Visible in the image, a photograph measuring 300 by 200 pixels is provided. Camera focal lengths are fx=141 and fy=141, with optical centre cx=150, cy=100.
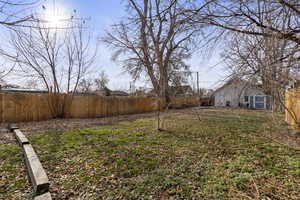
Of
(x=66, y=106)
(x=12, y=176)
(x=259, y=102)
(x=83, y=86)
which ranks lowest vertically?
(x=12, y=176)

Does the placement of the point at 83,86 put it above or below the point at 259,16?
below

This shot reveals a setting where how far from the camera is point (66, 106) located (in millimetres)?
7562

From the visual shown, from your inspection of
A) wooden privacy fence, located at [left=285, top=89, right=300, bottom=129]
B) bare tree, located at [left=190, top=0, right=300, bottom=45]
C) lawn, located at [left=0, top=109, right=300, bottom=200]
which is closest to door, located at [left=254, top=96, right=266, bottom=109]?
wooden privacy fence, located at [left=285, top=89, right=300, bottom=129]

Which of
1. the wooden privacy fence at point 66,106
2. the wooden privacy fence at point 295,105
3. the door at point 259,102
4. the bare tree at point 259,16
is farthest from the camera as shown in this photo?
the door at point 259,102

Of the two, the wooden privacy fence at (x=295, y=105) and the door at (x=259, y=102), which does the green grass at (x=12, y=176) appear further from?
the door at (x=259, y=102)

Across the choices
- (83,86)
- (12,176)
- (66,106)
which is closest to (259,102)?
(83,86)

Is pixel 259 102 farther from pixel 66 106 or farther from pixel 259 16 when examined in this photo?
pixel 66 106

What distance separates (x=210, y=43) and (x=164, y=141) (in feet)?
8.04

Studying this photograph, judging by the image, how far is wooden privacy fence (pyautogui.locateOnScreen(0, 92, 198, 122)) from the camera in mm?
5926

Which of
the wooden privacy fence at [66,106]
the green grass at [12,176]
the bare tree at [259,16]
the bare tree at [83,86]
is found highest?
the bare tree at [259,16]

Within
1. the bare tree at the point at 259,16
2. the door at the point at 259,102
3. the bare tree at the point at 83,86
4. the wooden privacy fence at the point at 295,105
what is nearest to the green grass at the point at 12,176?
the bare tree at the point at 259,16

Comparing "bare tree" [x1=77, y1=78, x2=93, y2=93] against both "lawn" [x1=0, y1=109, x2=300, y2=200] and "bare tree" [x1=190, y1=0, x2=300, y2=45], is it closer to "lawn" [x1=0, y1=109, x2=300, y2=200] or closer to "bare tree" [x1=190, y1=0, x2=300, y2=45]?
"lawn" [x1=0, y1=109, x2=300, y2=200]

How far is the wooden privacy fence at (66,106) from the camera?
19.4 ft

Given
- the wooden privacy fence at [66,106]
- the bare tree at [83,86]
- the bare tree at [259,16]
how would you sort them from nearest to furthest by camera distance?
1. the bare tree at [259,16]
2. the wooden privacy fence at [66,106]
3. the bare tree at [83,86]
